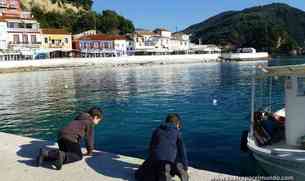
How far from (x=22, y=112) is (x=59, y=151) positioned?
21114 mm

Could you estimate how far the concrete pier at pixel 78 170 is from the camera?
792 centimetres

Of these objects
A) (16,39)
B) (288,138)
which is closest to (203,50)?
(16,39)

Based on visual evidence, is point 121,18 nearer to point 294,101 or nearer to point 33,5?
point 33,5

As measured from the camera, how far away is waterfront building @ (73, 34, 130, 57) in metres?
123

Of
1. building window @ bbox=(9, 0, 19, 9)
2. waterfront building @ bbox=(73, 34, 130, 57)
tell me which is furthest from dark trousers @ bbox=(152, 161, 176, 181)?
building window @ bbox=(9, 0, 19, 9)

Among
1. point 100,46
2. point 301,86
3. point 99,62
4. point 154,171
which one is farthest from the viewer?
point 100,46

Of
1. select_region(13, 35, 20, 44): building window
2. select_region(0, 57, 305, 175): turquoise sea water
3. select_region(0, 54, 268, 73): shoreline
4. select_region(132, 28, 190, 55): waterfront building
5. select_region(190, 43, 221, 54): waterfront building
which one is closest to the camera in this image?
select_region(0, 57, 305, 175): turquoise sea water

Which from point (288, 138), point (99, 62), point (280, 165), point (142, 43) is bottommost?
point (280, 165)

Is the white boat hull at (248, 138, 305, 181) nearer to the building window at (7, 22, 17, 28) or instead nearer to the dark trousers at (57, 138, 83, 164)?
the dark trousers at (57, 138, 83, 164)

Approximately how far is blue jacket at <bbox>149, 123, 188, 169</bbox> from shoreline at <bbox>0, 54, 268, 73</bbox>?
88672mm

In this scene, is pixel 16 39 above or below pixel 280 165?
above

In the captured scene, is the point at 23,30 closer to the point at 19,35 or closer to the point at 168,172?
the point at 19,35

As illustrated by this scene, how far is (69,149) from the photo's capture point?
8.73m

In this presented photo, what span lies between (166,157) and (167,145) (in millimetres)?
226
